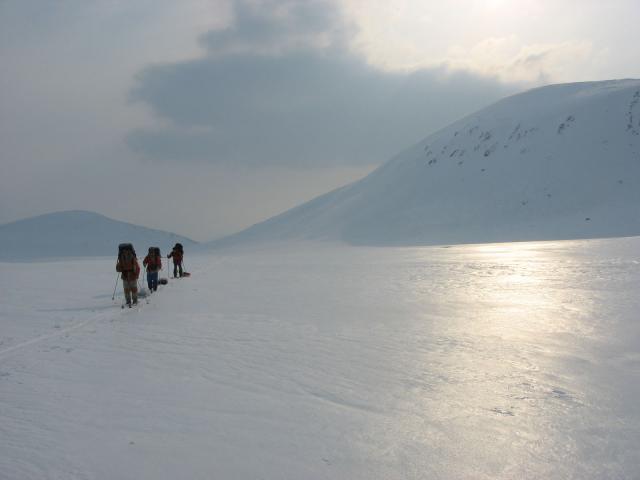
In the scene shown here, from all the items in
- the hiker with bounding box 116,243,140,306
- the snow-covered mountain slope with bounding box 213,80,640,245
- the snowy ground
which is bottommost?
the snowy ground

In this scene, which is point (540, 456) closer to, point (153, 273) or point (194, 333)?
point (194, 333)

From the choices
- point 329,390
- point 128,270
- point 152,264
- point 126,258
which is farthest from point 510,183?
point 329,390

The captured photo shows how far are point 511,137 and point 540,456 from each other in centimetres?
7632

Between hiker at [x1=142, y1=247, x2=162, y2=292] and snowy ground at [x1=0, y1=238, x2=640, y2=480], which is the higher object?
hiker at [x1=142, y1=247, x2=162, y2=292]

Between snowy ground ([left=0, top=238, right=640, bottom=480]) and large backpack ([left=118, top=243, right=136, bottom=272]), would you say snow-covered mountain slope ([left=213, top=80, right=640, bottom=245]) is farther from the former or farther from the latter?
snowy ground ([left=0, top=238, right=640, bottom=480])

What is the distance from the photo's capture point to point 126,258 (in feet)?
42.9

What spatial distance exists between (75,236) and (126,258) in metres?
105

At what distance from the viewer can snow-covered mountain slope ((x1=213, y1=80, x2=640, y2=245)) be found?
53.7 m

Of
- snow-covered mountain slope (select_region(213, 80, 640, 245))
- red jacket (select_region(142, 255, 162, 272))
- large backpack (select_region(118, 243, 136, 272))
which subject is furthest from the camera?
snow-covered mountain slope (select_region(213, 80, 640, 245))

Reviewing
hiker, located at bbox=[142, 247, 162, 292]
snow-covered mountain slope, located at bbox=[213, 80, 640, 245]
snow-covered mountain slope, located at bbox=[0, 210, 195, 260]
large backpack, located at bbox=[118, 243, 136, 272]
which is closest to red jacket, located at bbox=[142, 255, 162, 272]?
hiker, located at bbox=[142, 247, 162, 292]

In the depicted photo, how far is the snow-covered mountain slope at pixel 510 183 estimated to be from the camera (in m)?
53.7

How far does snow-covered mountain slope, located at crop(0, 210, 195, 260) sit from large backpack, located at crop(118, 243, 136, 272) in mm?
81902

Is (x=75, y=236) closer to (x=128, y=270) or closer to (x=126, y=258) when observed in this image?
(x=126, y=258)

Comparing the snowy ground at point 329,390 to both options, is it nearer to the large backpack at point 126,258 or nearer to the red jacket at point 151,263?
the large backpack at point 126,258
